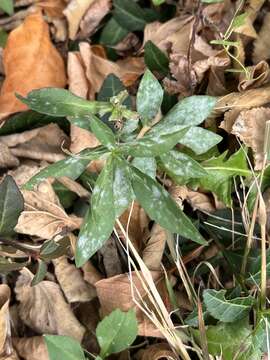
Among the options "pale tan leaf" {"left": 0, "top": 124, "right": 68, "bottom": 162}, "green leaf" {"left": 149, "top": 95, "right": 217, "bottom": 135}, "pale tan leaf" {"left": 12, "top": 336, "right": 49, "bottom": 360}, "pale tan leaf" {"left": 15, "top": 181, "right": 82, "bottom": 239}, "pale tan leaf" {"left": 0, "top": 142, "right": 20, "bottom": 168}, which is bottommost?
"pale tan leaf" {"left": 12, "top": 336, "right": 49, "bottom": 360}

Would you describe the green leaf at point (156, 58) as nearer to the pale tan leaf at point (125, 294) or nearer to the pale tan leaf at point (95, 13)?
the pale tan leaf at point (95, 13)

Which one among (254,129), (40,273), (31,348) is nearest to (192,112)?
(254,129)

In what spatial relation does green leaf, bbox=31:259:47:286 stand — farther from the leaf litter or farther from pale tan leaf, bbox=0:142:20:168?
pale tan leaf, bbox=0:142:20:168

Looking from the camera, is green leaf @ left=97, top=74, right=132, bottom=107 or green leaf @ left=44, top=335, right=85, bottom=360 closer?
green leaf @ left=44, top=335, right=85, bottom=360

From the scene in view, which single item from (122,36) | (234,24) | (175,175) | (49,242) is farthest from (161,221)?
(122,36)

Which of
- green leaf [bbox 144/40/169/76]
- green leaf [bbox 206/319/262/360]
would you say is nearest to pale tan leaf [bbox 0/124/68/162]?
green leaf [bbox 144/40/169/76]

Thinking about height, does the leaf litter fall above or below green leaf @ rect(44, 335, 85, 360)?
above
